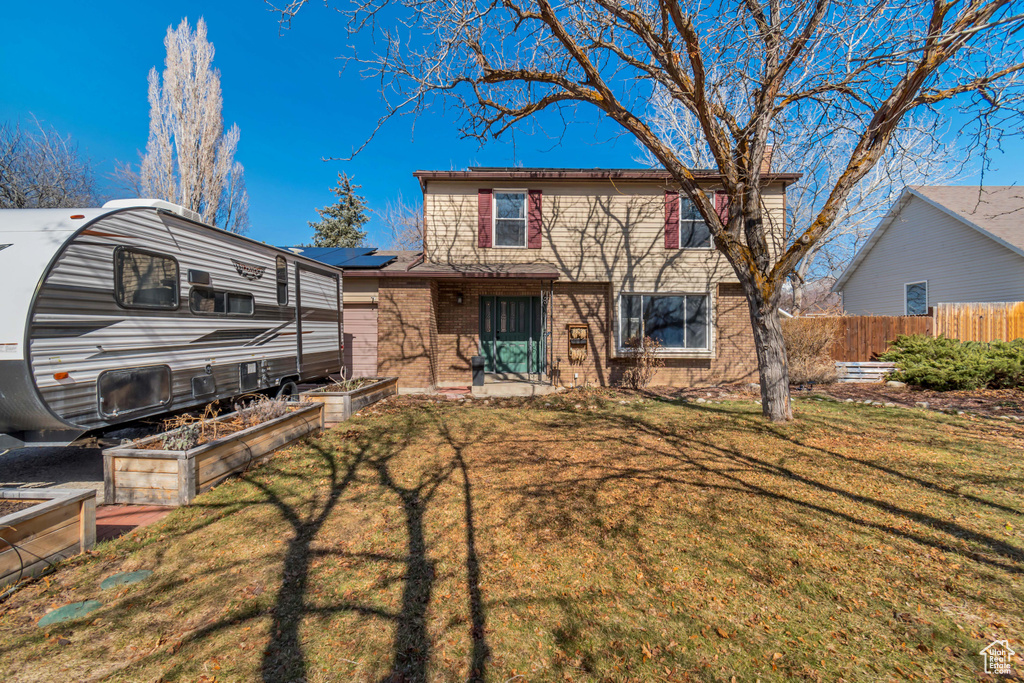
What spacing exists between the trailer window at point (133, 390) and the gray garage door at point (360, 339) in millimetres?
5880

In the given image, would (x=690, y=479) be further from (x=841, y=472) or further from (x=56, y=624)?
(x=56, y=624)

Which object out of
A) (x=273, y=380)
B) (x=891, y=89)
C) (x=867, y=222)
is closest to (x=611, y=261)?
(x=891, y=89)

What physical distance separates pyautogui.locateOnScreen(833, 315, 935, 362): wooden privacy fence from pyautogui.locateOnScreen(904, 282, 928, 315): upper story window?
19.8ft

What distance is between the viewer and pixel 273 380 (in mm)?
6656

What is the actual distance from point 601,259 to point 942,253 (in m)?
14.9

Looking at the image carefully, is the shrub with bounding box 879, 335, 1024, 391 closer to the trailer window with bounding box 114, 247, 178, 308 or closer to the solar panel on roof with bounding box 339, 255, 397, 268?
the solar panel on roof with bounding box 339, 255, 397, 268

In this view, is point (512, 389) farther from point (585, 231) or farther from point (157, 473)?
point (157, 473)

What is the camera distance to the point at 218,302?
5578mm

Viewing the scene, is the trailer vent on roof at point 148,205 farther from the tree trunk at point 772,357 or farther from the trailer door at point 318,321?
the tree trunk at point 772,357

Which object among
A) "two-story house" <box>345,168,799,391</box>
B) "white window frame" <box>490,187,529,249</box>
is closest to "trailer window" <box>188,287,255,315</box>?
"two-story house" <box>345,168,799,391</box>

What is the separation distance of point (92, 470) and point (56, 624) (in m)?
3.52

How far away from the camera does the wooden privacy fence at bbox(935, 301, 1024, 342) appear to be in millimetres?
10797

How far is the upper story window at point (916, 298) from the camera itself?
52.0 ft

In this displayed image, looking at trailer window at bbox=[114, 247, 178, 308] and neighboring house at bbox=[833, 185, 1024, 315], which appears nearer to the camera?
trailer window at bbox=[114, 247, 178, 308]
